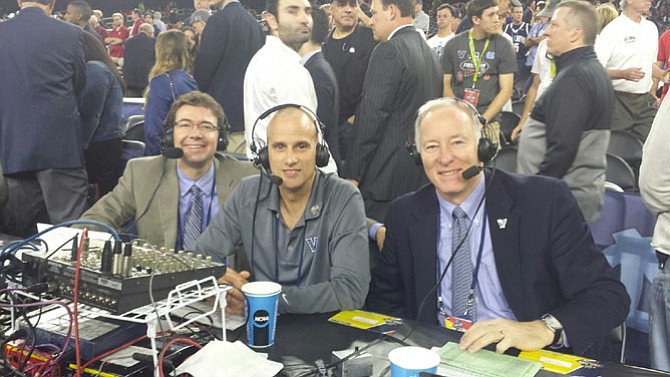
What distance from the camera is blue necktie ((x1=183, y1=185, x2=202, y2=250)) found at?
2.57 meters

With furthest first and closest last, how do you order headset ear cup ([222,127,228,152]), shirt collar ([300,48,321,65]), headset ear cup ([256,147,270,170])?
shirt collar ([300,48,321,65])
headset ear cup ([222,127,228,152])
headset ear cup ([256,147,270,170])

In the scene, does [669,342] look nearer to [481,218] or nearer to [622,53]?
[481,218]

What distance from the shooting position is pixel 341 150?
4578 millimetres

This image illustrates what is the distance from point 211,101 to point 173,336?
1393mm

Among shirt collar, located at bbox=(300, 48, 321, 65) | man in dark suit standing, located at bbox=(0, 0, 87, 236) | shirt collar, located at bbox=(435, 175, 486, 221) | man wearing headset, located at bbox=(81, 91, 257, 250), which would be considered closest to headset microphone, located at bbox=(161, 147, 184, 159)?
man wearing headset, located at bbox=(81, 91, 257, 250)

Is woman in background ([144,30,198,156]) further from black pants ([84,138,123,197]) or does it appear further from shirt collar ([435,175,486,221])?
shirt collar ([435,175,486,221])

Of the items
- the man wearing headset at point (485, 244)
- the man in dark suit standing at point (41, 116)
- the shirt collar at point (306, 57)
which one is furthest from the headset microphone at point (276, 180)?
the man in dark suit standing at point (41, 116)

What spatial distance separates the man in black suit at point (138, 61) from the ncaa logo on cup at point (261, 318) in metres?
5.76

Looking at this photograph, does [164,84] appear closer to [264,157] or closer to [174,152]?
[174,152]

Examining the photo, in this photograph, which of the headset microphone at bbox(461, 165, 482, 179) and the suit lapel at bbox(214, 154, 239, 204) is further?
the suit lapel at bbox(214, 154, 239, 204)

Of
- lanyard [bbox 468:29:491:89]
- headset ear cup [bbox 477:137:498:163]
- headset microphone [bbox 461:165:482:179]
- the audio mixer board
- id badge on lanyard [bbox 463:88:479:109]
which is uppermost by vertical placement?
lanyard [bbox 468:29:491:89]

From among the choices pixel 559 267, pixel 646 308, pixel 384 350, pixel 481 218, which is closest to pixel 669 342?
pixel 646 308

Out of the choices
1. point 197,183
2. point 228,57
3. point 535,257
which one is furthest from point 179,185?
point 228,57

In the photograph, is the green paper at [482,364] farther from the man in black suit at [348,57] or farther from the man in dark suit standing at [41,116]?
the man in black suit at [348,57]
